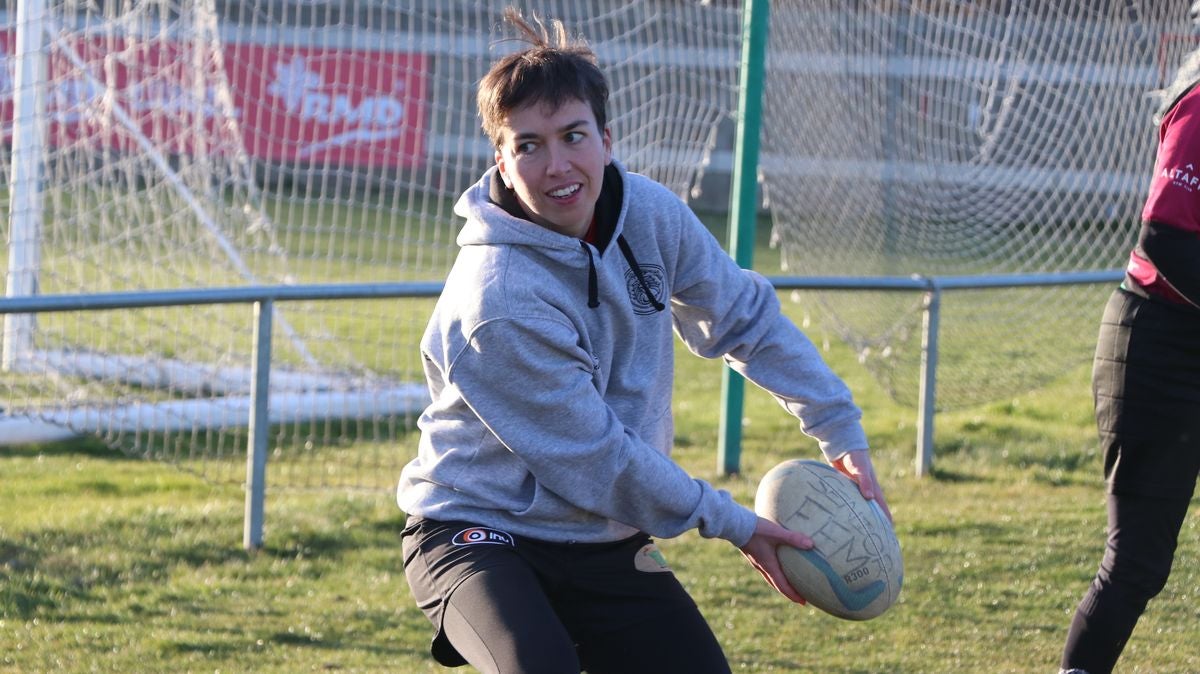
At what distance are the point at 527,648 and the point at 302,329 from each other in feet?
25.8

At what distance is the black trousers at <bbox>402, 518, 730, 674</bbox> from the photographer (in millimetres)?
2986

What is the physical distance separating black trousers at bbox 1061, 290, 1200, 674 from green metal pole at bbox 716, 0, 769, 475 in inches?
127

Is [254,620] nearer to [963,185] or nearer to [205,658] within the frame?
[205,658]

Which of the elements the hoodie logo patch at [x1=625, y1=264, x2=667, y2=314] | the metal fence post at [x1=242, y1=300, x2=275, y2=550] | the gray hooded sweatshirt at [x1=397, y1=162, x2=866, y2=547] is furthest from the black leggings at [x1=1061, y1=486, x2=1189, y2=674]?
the metal fence post at [x1=242, y1=300, x2=275, y2=550]

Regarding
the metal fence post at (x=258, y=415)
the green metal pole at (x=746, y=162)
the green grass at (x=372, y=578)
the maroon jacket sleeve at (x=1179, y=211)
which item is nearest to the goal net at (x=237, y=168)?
the green grass at (x=372, y=578)

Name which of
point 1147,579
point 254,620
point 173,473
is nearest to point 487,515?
point 1147,579

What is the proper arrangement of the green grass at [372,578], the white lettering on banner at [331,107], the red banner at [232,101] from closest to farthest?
the green grass at [372,578]
the red banner at [232,101]
the white lettering on banner at [331,107]

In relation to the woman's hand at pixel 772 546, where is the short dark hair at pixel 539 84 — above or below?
above

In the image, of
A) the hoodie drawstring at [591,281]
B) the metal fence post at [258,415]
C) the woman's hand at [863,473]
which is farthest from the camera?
the metal fence post at [258,415]

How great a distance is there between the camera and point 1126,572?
3.97 meters

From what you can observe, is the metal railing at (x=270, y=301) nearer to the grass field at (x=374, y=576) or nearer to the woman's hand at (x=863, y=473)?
the grass field at (x=374, y=576)

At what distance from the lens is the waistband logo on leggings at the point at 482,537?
3107mm

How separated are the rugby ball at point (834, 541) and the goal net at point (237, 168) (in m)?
4.33

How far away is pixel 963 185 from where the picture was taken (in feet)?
29.0
